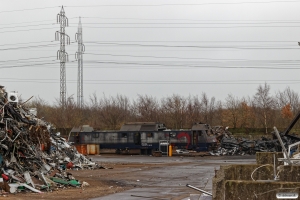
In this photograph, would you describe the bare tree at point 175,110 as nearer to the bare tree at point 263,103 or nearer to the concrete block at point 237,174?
the bare tree at point 263,103

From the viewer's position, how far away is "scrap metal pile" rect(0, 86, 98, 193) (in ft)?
62.4

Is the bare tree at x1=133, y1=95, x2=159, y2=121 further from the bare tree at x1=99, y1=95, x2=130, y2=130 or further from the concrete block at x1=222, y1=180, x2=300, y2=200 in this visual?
the concrete block at x1=222, y1=180, x2=300, y2=200

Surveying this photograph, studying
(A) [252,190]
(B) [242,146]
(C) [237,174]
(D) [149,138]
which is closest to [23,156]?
(C) [237,174]

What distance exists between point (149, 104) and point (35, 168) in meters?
64.8

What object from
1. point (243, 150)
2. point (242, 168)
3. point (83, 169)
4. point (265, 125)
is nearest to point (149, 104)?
point (265, 125)

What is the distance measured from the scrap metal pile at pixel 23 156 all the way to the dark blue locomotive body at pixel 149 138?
1216 inches

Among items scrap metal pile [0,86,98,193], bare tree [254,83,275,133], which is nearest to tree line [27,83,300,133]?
bare tree [254,83,275,133]

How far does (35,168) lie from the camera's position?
21.5m

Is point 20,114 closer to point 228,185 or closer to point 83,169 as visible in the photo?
point 83,169

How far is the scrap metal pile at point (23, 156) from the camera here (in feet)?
62.4

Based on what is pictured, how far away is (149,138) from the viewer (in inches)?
2191

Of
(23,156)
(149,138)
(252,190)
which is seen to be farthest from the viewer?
(149,138)

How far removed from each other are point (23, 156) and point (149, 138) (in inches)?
1368

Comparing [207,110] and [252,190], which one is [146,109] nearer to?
[207,110]
